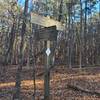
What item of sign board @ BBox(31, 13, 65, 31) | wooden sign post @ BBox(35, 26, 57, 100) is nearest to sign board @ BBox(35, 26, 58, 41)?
wooden sign post @ BBox(35, 26, 57, 100)

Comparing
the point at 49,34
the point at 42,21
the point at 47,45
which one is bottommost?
the point at 47,45

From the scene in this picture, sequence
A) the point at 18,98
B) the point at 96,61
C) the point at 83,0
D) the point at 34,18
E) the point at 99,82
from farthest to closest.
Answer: the point at 96,61, the point at 83,0, the point at 99,82, the point at 18,98, the point at 34,18

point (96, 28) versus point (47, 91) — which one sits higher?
point (96, 28)

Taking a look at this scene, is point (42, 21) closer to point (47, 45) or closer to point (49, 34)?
point (49, 34)

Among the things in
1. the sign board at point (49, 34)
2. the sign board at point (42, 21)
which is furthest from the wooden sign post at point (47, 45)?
the sign board at point (42, 21)

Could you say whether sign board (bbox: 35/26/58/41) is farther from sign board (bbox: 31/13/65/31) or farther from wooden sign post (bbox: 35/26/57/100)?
sign board (bbox: 31/13/65/31)

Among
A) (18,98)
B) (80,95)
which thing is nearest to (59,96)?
(80,95)

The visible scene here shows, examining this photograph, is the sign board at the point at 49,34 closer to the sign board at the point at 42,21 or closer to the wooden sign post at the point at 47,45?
the wooden sign post at the point at 47,45

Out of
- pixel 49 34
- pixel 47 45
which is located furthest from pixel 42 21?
pixel 47 45

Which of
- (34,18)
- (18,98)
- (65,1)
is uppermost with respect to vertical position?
(65,1)

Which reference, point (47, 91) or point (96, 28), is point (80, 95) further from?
point (96, 28)

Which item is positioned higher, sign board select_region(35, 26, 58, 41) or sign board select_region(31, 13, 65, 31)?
sign board select_region(31, 13, 65, 31)

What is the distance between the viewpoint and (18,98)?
11914 mm

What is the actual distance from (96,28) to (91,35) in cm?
116
